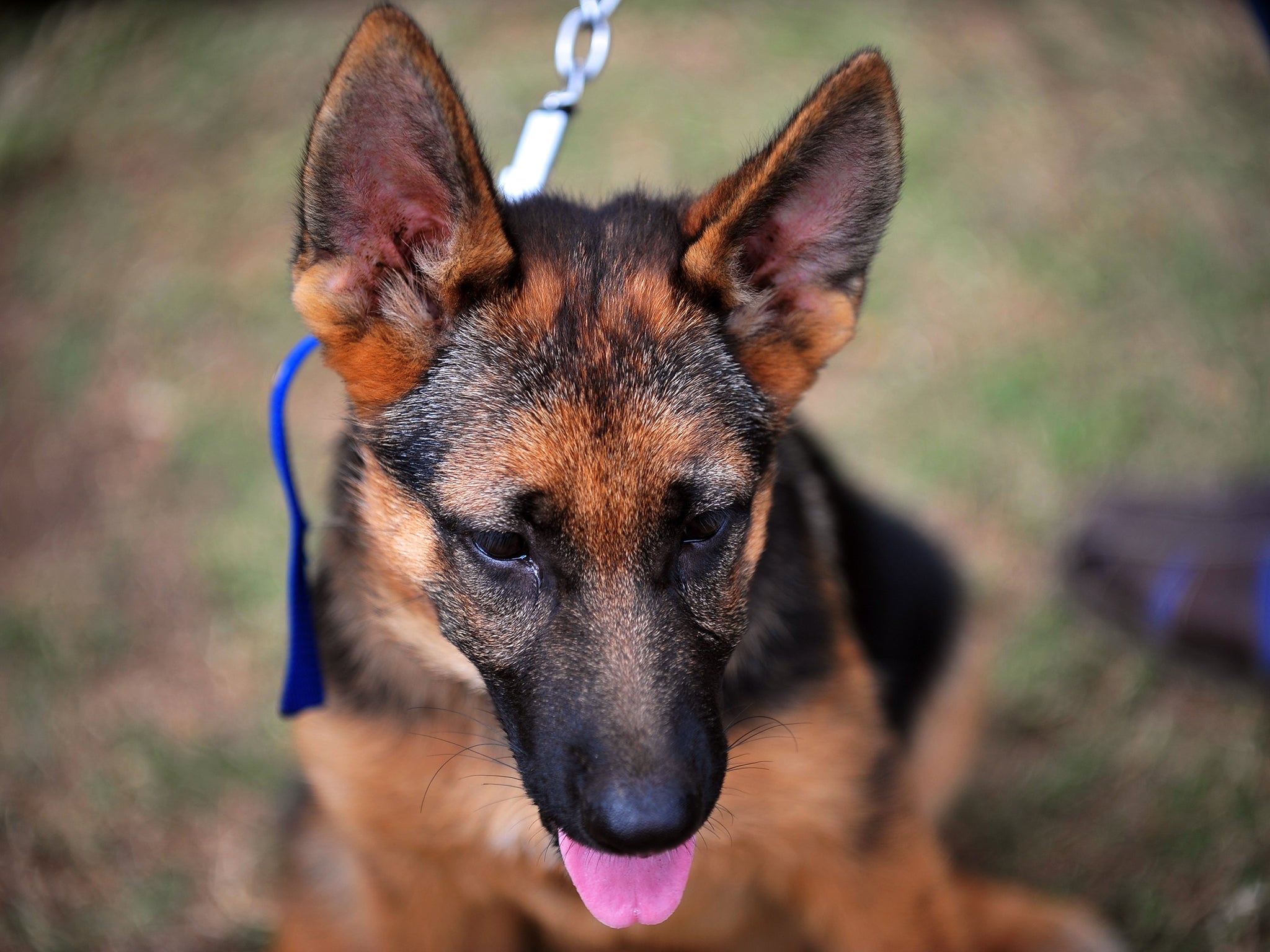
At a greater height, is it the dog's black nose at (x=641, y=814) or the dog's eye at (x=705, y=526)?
the dog's eye at (x=705, y=526)

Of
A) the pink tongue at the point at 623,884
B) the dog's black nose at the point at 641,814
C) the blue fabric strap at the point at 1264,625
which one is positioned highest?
the dog's black nose at the point at 641,814

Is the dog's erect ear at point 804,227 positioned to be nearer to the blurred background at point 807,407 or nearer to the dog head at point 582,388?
the dog head at point 582,388

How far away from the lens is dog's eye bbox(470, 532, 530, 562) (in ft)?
8.16

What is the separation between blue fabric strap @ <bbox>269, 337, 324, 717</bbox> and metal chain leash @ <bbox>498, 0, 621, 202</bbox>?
0.93 m

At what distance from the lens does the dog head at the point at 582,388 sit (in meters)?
2.33

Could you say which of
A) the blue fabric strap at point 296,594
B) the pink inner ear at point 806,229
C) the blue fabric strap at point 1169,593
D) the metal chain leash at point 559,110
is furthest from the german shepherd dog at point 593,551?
the blue fabric strap at point 1169,593

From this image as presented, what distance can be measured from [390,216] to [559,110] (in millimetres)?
1134

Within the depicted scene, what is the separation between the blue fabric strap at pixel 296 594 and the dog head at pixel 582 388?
0.29 meters

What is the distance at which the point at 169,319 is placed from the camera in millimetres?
6738

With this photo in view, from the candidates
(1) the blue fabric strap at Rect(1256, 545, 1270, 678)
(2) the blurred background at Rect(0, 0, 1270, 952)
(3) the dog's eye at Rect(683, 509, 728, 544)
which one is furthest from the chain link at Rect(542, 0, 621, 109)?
(1) the blue fabric strap at Rect(1256, 545, 1270, 678)

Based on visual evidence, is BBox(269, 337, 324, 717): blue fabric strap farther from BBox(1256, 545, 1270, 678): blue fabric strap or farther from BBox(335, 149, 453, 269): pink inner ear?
BBox(1256, 545, 1270, 678): blue fabric strap

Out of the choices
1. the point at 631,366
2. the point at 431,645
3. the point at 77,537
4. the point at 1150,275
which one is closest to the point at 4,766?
the point at 77,537

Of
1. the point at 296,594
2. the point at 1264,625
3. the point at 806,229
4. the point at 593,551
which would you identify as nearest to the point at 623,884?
the point at 593,551

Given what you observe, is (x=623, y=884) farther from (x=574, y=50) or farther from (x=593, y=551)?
(x=574, y=50)
